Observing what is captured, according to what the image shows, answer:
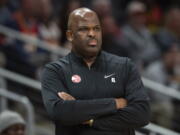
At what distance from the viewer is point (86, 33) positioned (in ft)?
15.9

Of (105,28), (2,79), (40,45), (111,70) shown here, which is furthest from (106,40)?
(111,70)

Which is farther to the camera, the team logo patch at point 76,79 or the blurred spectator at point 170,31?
the blurred spectator at point 170,31

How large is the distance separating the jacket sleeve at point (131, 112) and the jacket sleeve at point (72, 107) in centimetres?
6

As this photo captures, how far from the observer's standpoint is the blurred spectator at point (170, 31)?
398 inches

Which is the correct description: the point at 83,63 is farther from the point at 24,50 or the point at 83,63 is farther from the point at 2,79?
the point at 24,50

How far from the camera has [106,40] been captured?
9039 millimetres

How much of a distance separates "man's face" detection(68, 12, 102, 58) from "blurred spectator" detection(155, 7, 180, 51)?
17.4 ft

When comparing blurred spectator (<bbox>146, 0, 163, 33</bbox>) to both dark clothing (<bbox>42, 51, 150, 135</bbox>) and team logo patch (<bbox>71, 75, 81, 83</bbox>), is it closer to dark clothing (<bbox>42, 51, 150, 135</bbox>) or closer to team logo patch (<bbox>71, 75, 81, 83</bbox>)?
dark clothing (<bbox>42, 51, 150, 135</bbox>)

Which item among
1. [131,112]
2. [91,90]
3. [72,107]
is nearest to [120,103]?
[131,112]

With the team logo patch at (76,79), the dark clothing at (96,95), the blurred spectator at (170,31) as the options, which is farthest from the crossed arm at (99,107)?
the blurred spectator at (170,31)

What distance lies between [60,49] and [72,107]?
4053 millimetres

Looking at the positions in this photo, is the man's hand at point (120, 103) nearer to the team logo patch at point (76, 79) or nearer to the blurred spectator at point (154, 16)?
the team logo patch at point (76, 79)

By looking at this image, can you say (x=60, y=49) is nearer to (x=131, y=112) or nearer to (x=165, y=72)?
(x=165, y=72)

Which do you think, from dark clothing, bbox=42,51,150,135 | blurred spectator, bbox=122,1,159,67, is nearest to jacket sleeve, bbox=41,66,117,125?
dark clothing, bbox=42,51,150,135
